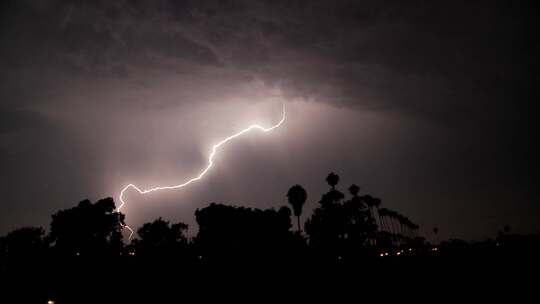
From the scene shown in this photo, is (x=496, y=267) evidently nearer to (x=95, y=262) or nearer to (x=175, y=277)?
(x=175, y=277)

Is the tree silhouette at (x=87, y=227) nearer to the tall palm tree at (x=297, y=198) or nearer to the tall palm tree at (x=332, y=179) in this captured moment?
the tall palm tree at (x=297, y=198)

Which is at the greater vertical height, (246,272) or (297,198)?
(297,198)

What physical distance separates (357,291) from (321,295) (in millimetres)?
2050

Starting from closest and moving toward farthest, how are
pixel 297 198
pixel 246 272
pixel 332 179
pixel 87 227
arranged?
pixel 246 272, pixel 87 227, pixel 297 198, pixel 332 179

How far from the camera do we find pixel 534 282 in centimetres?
1672

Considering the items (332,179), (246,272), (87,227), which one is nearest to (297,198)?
(332,179)

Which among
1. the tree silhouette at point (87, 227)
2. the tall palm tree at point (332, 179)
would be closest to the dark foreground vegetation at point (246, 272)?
the tree silhouette at point (87, 227)

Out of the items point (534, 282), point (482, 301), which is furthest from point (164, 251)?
point (534, 282)

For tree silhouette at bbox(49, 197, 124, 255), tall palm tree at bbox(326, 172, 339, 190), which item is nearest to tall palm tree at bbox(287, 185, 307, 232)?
tall palm tree at bbox(326, 172, 339, 190)

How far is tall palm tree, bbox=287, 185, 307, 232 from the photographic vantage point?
62.7 meters

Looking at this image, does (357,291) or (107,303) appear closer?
(357,291)

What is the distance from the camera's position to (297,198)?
2475 inches

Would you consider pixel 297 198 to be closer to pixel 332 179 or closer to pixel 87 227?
pixel 332 179

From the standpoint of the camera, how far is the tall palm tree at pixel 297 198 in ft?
206
